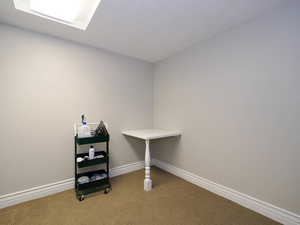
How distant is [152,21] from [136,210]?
211cm

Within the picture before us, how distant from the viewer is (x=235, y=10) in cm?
140

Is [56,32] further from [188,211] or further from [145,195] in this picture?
[188,211]

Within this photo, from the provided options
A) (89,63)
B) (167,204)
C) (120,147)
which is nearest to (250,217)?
(167,204)

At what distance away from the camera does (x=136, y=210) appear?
152 centimetres

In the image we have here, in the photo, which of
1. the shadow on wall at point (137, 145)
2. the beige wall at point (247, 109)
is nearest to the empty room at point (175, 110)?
the beige wall at point (247, 109)

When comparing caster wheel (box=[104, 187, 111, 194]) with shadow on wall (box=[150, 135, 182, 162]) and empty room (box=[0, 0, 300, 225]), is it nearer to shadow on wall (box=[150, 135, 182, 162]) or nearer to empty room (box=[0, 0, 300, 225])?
empty room (box=[0, 0, 300, 225])

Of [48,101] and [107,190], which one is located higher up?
[48,101]

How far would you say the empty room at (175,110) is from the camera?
1346 millimetres

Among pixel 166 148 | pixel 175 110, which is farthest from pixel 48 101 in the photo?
pixel 166 148

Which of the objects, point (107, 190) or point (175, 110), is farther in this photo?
point (175, 110)

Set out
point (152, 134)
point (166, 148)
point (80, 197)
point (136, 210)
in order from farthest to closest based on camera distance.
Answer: point (166, 148), point (152, 134), point (80, 197), point (136, 210)

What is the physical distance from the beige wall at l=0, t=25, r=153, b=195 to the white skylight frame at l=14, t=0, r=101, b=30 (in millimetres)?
375

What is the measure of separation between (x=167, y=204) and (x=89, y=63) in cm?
219

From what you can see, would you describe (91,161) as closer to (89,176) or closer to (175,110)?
(89,176)
